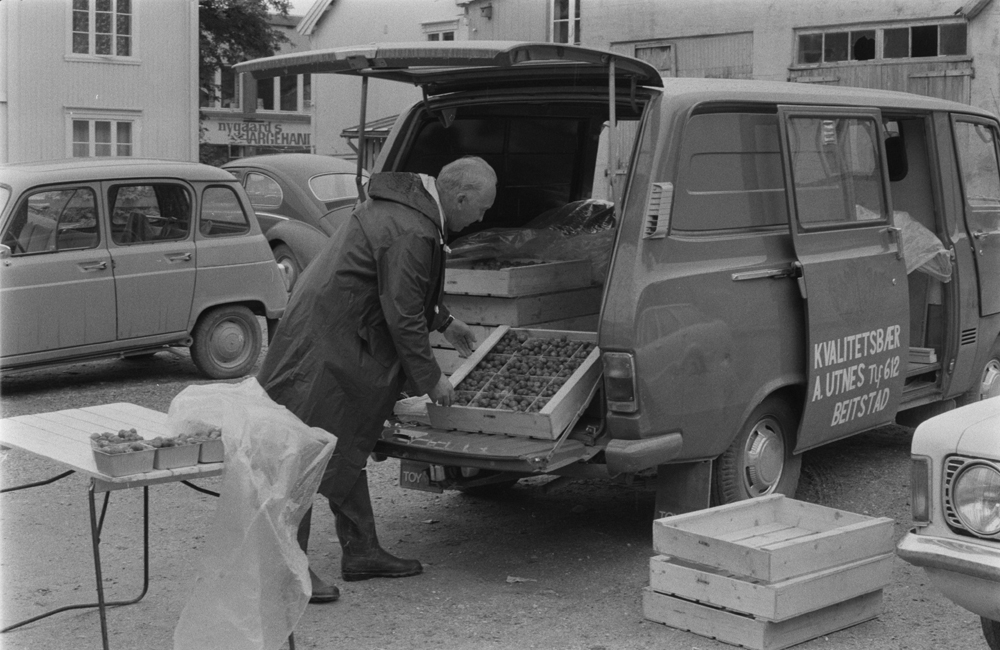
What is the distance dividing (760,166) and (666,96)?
0.67m

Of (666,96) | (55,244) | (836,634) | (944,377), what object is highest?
(666,96)

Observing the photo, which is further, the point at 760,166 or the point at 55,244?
the point at 55,244

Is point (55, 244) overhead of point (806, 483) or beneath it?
overhead

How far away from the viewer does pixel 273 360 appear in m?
5.02

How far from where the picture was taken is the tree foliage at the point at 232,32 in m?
37.0

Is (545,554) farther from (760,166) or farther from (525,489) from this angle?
(760,166)

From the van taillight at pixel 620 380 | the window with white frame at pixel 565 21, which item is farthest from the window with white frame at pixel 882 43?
the van taillight at pixel 620 380

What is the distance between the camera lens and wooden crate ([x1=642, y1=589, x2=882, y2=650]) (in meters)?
4.48

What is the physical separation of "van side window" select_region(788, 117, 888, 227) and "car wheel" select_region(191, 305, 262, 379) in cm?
614

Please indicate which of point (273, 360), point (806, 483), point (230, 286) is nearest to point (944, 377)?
point (806, 483)

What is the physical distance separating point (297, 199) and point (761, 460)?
1060 centimetres

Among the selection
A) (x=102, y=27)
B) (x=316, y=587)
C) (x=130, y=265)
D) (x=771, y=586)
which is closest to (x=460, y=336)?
(x=316, y=587)

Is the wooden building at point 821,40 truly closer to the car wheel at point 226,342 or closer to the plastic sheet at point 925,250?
the car wheel at point 226,342

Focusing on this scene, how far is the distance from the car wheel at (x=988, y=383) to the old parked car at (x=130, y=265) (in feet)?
19.7
